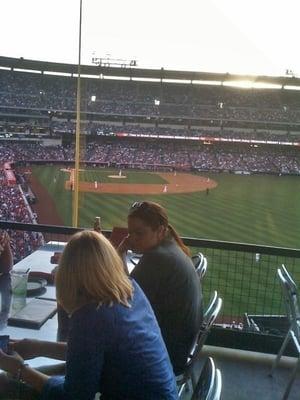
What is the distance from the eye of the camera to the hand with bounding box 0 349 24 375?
1.53m

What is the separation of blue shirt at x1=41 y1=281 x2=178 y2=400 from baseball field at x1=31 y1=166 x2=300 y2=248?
365 inches

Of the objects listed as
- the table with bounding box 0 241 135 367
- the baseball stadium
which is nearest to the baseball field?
the baseball stadium

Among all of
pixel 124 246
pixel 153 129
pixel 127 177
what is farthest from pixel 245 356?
pixel 153 129

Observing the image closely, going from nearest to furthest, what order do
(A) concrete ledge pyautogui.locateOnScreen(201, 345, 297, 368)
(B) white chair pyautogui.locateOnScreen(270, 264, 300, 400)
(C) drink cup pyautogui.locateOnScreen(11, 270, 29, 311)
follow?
(C) drink cup pyautogui.locateOnScreen(11, 270, 29, 311) → (B) white chair pyautogui.locateOnScreen(270, 264, 300, 400) → (A) concrete ledge pyautogui.locateOnScreen(201, 345, 297, 368)

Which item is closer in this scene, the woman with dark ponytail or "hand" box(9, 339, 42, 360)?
"hand" box(9, 339, 42, 360)

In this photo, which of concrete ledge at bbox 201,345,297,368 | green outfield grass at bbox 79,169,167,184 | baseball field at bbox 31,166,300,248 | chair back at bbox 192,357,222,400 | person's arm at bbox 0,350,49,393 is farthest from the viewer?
green outfield grass at bbox 79,169,167,184

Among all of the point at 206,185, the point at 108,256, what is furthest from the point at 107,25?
the point at 206,185

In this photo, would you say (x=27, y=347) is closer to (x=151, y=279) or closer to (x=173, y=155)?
(x=151, y=279)

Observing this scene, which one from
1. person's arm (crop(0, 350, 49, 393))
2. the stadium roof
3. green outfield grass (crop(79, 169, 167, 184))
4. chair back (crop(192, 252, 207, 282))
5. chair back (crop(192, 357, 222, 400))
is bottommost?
green outfield grass (crop(79, 169, 167, 184))

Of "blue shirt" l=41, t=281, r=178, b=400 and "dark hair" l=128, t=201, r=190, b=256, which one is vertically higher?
"dark hair" l=128, t=201, r=190, b=256

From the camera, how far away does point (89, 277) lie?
1387 millimetres

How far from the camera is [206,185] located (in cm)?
2767

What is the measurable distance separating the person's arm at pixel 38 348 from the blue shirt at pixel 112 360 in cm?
28

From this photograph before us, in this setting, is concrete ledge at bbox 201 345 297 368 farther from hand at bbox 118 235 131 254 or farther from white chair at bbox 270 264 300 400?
hand at bbox 118 235 131 254
